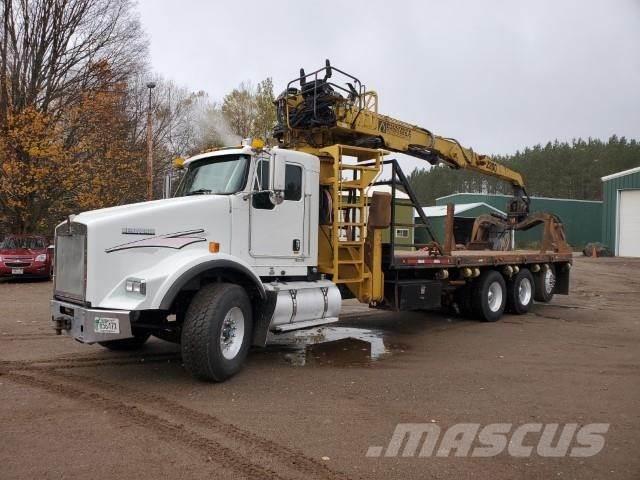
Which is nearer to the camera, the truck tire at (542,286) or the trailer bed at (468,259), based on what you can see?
the trailer bed at (468,259)

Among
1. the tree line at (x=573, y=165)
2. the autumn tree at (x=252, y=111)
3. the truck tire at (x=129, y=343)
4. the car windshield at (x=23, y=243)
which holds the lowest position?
the truck tire at (x=129, y=343)

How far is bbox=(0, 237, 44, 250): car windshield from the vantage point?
695 inches

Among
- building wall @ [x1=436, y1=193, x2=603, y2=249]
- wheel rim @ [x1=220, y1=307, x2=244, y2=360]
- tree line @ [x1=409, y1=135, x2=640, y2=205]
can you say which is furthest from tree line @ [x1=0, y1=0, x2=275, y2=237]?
tree line @ [x1=409, y1=135, x2=640, y2=205]

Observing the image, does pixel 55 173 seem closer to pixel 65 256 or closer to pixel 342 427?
pixel 65 256

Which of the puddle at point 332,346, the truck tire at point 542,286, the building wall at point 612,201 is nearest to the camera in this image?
the puddle at point 332,346

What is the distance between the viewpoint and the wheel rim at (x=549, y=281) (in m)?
13.2

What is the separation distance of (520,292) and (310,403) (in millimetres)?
8119

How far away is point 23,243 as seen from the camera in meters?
17.7

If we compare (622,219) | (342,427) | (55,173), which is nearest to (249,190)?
(342,427)

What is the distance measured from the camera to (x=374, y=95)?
357 inches

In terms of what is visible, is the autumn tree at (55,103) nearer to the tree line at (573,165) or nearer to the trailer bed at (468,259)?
the trailer bed at (468,259)

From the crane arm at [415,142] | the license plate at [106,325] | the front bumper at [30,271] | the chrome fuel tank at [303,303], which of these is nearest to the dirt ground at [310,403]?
the chrome fuel tank at [303,303]

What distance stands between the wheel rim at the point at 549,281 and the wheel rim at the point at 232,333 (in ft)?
30.2

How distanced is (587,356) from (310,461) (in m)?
5.35
